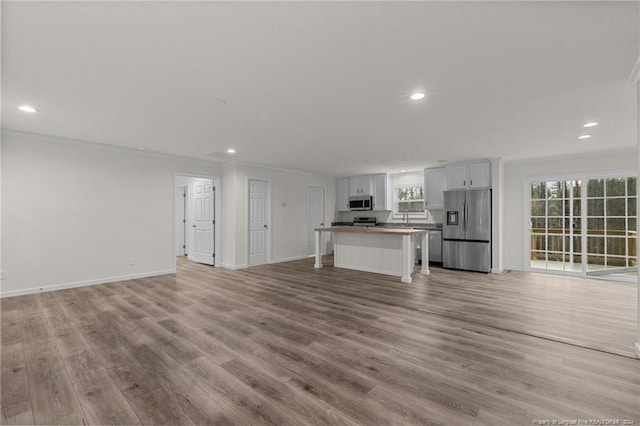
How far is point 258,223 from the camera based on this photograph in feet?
23.4

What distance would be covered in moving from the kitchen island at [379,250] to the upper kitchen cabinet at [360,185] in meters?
2.39

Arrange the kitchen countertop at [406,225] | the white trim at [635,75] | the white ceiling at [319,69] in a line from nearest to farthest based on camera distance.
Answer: the white ceiling at [319,69] < the white trim at [635,75] < the kitchen countertop at [406,225]

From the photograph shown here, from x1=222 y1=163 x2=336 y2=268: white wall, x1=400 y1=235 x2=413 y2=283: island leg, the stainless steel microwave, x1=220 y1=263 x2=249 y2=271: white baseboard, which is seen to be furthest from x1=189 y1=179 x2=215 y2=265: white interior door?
x1=400 y1=235 x2=413 y2=283: island leg

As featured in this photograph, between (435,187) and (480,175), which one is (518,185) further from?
(435,187)

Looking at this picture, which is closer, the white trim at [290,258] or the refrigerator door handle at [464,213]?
the refrigerator door handle at [464,213]

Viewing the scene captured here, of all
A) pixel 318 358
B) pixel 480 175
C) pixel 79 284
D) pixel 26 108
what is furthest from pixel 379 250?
pixel 26 108

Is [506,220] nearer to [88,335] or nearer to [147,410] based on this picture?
[147,410]

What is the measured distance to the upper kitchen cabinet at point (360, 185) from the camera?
850cm

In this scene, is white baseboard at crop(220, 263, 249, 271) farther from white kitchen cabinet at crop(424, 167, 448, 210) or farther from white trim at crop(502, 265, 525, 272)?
white trim at crop(502, 265, 525, 272)

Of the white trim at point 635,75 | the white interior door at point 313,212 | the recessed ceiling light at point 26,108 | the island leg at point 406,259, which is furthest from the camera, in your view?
the white interior door at point 313,212

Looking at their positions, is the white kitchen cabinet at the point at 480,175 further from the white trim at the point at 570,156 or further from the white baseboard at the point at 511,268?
the white baseboard at the point at 511,268

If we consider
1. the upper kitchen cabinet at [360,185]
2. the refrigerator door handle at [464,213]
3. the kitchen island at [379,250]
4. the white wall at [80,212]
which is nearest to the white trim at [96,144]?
the white wall at [80,212]

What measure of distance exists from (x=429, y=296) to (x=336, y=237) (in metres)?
2.87

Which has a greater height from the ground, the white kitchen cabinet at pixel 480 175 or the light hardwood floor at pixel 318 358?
the white kitchen cabinet at pixel 480 175
